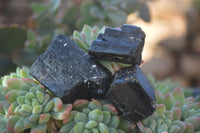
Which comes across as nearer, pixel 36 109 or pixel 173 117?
pixel 36 109

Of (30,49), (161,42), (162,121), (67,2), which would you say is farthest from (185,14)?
(162,121)

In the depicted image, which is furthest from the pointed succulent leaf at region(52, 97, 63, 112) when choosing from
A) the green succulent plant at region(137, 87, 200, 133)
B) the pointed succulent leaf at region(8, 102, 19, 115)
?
the green succulent plant at region(137, 87, 200, 133)

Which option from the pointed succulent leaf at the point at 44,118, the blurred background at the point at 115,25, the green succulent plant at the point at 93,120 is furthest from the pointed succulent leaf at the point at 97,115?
the blurred background at the point at 115,25

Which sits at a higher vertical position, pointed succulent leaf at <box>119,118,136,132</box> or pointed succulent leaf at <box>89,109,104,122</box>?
pointed succulent leaf at <box>89,109,104,122</box>

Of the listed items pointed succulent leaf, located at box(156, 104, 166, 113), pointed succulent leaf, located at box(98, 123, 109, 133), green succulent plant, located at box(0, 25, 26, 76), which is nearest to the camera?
pointed succulent leaf, located at box(98, 123, 109, 133)

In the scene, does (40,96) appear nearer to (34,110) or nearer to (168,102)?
(34,110)

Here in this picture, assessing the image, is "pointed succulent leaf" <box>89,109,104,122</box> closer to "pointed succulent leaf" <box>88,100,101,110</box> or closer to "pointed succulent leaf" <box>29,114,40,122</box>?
"pointed succulent leaf" <box>88,100,101,110</box>

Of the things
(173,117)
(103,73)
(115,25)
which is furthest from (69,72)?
(115,25)
